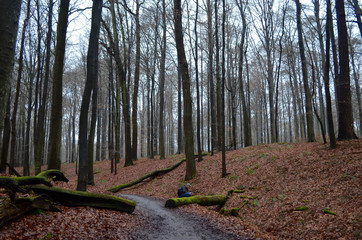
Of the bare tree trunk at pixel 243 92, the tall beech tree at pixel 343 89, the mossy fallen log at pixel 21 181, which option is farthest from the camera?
the bare tree trunk at pixel 243 92

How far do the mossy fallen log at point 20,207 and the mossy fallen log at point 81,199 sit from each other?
1.55ft

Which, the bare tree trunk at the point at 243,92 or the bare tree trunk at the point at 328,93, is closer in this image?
the bare tree trunk at the point at 328,93

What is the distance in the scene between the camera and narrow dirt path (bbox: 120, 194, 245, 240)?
5.84 m

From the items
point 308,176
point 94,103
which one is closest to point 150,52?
point 94,103

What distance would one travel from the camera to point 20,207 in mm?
4336

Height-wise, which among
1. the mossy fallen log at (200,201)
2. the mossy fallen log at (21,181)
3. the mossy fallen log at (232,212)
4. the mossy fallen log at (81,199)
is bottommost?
the mossy fallen log at (232,212)

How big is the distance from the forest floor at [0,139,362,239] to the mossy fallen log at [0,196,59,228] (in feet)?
0.43

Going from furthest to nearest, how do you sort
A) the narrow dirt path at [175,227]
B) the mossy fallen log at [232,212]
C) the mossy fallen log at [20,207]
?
the mossy fallen log at [232,212]
the narrow dirt path at [175,227]
the mossy fallen log at [20,207]

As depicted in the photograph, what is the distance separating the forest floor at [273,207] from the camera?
4926 mm

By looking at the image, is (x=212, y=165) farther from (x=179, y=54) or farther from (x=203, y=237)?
A: (x=203, y=237)

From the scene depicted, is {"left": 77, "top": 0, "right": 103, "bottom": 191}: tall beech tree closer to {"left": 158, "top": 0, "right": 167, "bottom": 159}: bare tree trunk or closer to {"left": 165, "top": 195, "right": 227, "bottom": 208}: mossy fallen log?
{"left": 165, "top": 195, "right": 227, "bottom": 208}: mossy fallen log

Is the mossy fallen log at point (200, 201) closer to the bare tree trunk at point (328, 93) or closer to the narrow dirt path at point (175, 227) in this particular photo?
the narrow dirt path at point (175, 227)

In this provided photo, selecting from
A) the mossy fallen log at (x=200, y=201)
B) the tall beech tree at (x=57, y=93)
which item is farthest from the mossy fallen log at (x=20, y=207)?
the tall beech tree at (x=57, y=93)

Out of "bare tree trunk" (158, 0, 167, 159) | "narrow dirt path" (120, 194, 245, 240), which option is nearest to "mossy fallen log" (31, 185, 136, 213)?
"narrow dirt path" (120, 194, 245, 240)
